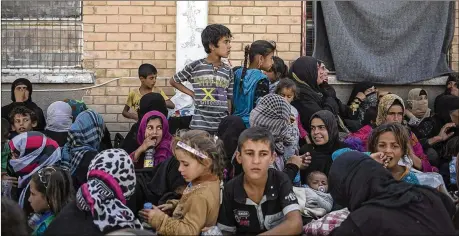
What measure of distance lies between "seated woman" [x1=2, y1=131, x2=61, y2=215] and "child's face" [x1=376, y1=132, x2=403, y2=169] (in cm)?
263

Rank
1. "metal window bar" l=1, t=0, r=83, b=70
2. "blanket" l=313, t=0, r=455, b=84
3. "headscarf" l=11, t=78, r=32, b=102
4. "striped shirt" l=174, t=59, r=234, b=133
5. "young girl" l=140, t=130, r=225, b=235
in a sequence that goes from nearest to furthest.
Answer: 1. "young girl" l=140, t=130, r=225, b=235
2. "striped shirt" l=174, t=59, r=234, b=133
3. "headscarf" l=11, t=78, r=32, b=102
4. "blanket" l=313, t=0, r=455, b=84
5. "metal window bar" l=1, t=0, r=83, b=70

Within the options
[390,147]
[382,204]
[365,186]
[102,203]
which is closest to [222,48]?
[390,147]

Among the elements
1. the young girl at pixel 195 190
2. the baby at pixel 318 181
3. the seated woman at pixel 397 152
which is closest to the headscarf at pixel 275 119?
the baby at pixel 318 181

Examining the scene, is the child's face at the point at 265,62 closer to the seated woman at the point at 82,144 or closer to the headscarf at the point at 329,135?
the headscarf at the point at 329,135

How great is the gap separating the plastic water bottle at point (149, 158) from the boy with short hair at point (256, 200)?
5.34 ft

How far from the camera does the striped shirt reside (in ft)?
25.1

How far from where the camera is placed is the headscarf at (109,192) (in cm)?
539

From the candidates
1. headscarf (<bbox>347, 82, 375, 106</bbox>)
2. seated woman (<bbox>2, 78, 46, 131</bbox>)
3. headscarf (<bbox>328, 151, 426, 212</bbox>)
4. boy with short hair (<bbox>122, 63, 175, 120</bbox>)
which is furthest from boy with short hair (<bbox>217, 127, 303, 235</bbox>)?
headscarf (<bbox>347, 82, 375, 106</bbox>)

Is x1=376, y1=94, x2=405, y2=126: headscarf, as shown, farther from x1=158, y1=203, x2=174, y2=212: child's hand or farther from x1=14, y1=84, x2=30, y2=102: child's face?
x1=14, y1=84, x2=30, y2=102: child's face

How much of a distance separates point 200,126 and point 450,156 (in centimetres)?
224

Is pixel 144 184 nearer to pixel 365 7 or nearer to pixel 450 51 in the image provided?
pixel 365 7

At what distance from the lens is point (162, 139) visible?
24.2 ft

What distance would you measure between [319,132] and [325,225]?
63.1 inches

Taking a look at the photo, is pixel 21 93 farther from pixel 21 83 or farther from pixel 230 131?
pixel 230 131
